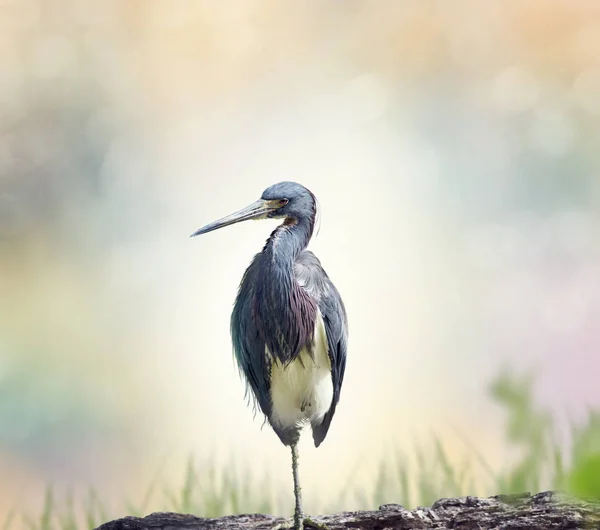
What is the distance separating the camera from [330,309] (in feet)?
6.43

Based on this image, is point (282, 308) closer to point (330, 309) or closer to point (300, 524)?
point (330, 309)

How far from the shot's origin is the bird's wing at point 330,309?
76.7 inches

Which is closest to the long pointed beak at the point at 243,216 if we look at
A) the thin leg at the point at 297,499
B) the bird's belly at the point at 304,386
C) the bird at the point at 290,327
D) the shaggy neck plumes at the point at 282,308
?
the bird at the point at 290,327

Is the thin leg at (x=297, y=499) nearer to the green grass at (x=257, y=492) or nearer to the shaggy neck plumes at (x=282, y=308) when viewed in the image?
the shaggy neck plumes at (x=282, y=308)

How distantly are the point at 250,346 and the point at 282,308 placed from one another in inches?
6.3

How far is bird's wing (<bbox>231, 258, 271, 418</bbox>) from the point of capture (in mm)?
1918

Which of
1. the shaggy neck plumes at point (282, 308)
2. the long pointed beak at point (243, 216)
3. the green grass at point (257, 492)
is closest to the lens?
the shaggy neck plumes at point (282, 308)

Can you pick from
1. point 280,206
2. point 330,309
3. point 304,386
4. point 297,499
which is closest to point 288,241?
point 280,206

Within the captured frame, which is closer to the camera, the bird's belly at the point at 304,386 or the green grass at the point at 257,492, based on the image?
the bird's belly at the point at 304,386

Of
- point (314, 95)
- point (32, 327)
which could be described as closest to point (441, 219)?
point (314, 95)

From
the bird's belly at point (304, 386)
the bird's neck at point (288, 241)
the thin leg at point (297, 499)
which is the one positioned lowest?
the thin leg at point (297, 499)

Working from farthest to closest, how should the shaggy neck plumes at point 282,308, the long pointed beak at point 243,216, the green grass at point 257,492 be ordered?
the green grass at point 257,492 → the long pointed beak at point 243,216 → the shaggy neck plumes at point 282,308

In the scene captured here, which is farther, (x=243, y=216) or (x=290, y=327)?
(x=243, y=216)

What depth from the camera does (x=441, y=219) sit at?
2545 millimetres
